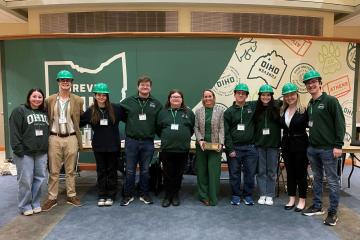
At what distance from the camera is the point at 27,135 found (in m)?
3.22

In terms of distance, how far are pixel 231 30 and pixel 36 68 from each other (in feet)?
12.2

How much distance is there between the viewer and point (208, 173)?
147 inches

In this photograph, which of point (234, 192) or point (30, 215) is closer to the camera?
point (30, 215)

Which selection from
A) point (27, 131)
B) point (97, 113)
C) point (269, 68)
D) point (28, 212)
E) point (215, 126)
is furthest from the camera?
point (269, 68)

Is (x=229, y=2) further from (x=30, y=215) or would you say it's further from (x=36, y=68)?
(x=30, y=215)

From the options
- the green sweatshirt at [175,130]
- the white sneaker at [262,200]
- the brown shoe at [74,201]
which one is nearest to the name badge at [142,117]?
the green sweatshirt at [175,130]

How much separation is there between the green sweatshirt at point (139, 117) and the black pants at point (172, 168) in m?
0.32

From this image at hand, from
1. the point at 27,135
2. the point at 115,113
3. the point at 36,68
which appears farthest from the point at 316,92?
the point at 36,68

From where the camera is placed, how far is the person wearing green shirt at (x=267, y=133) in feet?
11.8

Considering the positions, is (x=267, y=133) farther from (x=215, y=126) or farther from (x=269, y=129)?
(x=215, y=126)

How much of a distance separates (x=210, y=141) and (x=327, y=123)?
1.23 m

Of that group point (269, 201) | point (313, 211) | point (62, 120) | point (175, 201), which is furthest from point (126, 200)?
point (313, 211)

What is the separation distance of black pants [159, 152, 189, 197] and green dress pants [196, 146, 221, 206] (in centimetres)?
19

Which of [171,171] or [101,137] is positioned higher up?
[101,137]
